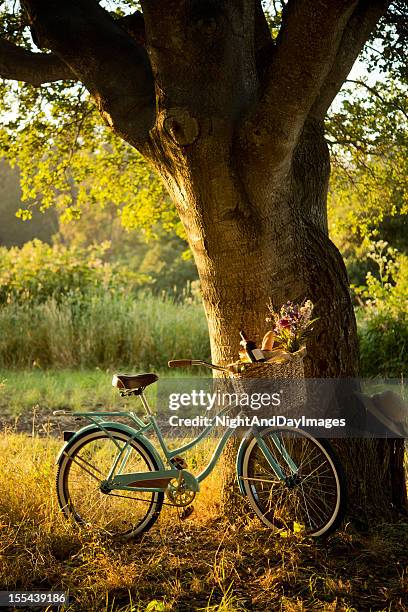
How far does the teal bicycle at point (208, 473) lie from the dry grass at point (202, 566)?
0.52ft

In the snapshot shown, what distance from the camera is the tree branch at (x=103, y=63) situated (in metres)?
4.90

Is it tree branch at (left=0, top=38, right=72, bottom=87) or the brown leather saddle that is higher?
tree branch at (left=0, top=38, right=72, bottom=87)

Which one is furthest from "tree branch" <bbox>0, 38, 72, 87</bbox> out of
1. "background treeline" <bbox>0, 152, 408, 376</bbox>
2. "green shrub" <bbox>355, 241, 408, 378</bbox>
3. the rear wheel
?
"green shrub" <bbox>355, 241, 408, 378</bbox>

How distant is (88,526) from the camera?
15.2 feet

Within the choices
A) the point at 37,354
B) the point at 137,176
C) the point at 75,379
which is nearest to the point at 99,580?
the point at 137,176

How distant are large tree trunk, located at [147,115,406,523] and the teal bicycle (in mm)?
282

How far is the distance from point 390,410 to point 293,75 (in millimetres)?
2116

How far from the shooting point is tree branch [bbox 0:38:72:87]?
543 cm

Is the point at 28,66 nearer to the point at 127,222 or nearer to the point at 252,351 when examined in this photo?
the point at 252,351

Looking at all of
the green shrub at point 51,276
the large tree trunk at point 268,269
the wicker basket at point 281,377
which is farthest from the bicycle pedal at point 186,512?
the green shrub at point 51,276

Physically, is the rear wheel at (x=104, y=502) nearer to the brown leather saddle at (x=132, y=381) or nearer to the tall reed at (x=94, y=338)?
the brown leather saddle at (x=132, y=381)

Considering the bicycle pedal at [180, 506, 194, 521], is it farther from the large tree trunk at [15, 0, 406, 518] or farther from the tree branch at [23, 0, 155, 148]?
the tree branch at [23, 0, 155, 148]

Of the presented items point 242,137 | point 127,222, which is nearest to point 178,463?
point 242,137

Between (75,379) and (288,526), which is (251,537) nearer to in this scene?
(288,526)
